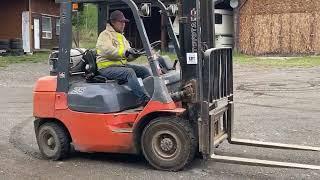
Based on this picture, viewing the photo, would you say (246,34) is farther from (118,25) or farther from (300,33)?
(118,25)

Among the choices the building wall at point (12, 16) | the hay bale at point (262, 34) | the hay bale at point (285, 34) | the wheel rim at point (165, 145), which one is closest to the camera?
the wheel rim at point (165, 145)

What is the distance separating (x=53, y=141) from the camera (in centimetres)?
801

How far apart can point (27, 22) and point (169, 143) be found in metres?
30.6

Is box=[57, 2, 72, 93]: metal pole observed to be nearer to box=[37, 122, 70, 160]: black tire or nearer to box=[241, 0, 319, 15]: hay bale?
box=[37, 122, 70, 160]: black tire

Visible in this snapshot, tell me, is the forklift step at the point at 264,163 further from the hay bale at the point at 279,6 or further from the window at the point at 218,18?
the window at the point at 218,18

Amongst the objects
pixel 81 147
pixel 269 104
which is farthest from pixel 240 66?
pixel 81 147

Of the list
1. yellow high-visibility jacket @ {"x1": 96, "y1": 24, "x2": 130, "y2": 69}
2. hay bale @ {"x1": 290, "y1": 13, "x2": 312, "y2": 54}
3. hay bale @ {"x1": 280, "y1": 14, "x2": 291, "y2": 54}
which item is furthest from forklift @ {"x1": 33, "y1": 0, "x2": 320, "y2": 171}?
hay bale @ {"x1": 280, "y1": 14, "x2": 291, "y2": 54}

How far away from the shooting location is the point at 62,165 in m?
7.69

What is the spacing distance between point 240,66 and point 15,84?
10339mm

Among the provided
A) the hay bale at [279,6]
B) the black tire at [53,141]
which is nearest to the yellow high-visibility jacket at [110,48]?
the black tire at [53,141]

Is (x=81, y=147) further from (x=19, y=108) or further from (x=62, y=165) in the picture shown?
(x=19, y=108)

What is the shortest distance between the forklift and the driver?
0.15 metres

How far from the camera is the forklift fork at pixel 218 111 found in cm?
683

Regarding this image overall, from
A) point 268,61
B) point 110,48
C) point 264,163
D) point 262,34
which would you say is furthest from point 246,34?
point 264,163
